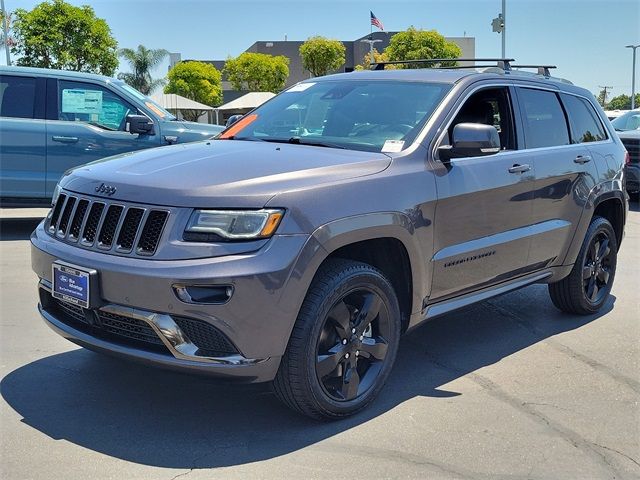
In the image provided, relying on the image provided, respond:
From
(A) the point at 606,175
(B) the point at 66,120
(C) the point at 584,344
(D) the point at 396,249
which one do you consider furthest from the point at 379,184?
(B) the point at 66,120

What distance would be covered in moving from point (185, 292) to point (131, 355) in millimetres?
450

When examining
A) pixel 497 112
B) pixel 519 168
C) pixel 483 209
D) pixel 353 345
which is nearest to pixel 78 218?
pixel 353 345

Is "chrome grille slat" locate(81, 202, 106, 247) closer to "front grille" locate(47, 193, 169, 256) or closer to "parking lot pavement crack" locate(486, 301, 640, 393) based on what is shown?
"front grille" locate(47, 193, 169, 256)

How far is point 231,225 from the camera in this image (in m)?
3.26

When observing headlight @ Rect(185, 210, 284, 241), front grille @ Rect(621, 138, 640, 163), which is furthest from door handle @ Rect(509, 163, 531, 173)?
front grille @ Rect(621, 138, 640, 163)

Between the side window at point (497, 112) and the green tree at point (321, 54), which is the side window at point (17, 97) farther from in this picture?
the green tree at point (321, 54)

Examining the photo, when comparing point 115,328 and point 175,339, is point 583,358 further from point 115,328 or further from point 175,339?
point 115,328

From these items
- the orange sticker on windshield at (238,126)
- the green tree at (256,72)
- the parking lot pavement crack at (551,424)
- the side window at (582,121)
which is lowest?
the parking lot pavement crack at (551,424)

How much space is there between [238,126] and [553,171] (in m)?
2.19

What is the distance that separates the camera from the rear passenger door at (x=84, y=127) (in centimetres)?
873

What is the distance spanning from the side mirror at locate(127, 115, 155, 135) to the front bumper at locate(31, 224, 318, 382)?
5556 millimetres

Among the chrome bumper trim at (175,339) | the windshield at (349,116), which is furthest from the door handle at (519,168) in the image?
the chrome bumper trim at (175,339)

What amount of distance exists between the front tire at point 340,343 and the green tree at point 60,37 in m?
30.2

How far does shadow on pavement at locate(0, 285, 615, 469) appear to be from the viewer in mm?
3414
